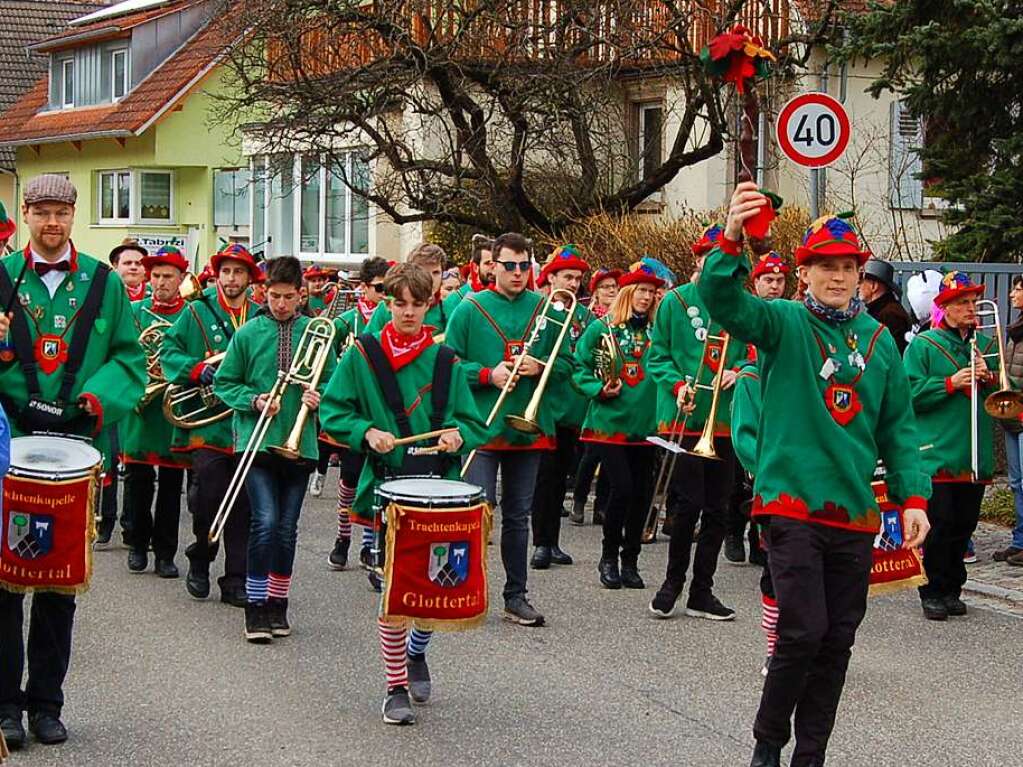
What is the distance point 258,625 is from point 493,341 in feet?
6.87

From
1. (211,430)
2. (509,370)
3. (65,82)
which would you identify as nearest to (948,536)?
(509,370)

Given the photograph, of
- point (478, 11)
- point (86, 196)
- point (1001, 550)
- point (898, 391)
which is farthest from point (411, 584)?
point (86, 196)

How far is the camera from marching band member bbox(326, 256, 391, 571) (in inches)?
430

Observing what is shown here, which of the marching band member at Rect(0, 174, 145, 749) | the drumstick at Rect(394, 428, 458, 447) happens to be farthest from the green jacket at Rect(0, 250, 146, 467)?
the drumstick at Rect(394, 428, 458, 447)

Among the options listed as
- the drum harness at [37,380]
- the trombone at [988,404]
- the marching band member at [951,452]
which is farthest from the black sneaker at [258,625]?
the trombone at [988,404]

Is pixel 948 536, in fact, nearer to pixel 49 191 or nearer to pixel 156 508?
pixel 156 508

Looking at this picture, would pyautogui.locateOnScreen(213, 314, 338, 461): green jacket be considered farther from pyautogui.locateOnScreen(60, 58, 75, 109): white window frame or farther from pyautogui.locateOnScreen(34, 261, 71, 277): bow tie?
pyautogui.locateOnScreen(60, 58, 75, 109): white window frame

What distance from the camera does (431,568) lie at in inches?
267

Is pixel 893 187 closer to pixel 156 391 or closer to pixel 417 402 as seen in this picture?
pixel 156 391

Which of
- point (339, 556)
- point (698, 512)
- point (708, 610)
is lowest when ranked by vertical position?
point (339, 556)

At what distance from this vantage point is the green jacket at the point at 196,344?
9961mm

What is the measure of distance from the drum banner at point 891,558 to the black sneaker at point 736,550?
185 inches

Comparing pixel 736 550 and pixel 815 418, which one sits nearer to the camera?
pixel 815 418

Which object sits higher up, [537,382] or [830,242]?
[830,242]
